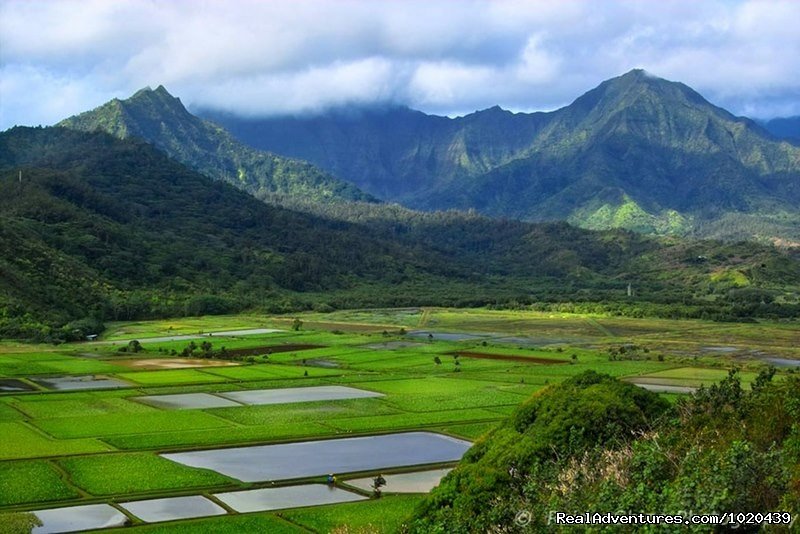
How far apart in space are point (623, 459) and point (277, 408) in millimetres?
Result: 39093

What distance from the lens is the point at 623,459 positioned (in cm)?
3073

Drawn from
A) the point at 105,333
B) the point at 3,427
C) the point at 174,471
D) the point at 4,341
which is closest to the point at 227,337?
the point at 105,333

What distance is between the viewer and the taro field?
40.7 m

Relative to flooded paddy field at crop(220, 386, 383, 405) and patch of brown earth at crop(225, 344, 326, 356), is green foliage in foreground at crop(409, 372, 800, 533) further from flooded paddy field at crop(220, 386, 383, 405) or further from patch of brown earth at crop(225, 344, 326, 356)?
patch of brown earth at crop(225, 344, 326, 356)

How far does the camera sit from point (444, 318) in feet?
519

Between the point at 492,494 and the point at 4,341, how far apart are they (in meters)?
91.3

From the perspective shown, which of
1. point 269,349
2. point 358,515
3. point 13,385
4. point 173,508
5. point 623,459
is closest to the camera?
point 623,459

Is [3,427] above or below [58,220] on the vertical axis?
below

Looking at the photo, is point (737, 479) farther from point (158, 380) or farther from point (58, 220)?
point (58, 220)

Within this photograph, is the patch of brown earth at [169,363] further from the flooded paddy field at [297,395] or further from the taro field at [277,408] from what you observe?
the flooded paddy field at [297,395]

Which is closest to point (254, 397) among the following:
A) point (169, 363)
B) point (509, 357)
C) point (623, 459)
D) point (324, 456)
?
point (324, 456)

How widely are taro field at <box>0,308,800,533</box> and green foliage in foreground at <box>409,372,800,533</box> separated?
5992 mm

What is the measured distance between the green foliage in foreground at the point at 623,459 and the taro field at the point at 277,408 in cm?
599

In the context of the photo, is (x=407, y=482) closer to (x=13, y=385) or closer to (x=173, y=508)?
(x=173, y=508)
